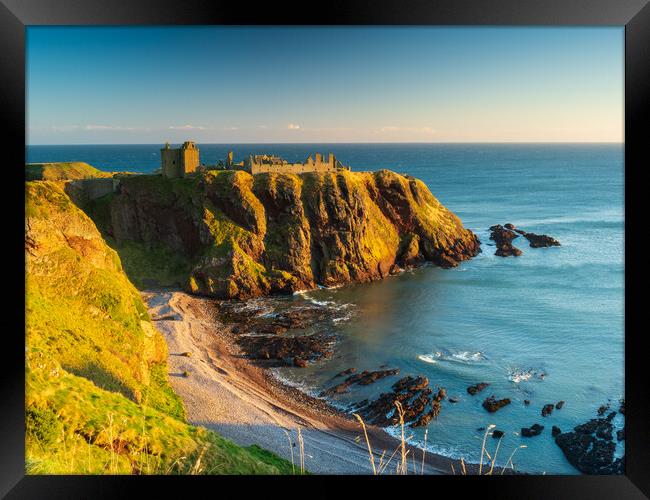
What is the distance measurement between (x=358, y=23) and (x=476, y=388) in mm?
19240

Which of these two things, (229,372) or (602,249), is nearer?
(229,372)

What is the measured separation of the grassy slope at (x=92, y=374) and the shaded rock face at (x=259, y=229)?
19756mm

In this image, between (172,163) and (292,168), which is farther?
(292,168)

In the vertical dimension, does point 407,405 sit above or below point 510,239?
below

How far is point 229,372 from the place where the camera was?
24766mm

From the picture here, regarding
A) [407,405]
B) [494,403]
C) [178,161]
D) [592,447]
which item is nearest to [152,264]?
[178,161]

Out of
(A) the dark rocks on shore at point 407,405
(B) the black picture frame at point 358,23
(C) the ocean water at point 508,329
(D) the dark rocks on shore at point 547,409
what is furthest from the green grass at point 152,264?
(B) the black picture frame at point 358,23

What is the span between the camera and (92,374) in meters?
12.2

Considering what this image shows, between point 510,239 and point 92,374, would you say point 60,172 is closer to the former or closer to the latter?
point 92,374

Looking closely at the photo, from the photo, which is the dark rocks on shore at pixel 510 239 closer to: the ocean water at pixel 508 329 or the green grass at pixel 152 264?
the ocean water at pixel 508 329

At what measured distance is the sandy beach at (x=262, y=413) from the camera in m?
17.1
